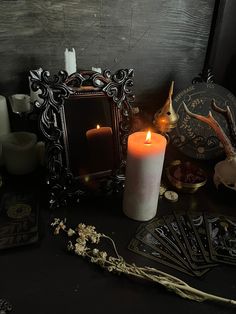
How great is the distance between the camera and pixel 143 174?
669mm

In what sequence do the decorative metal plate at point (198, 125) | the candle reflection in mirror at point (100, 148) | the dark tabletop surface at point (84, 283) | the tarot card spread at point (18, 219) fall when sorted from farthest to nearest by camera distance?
the decorative metal plate at point (198, 125), the candle reflection in mirror at point (100, 148), the tarot card spread at point (18, 219), the dark tabletop surface at point (84, 283)

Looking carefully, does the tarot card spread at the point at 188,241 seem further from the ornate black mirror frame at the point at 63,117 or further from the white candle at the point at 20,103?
the white candle at the point at 20,103

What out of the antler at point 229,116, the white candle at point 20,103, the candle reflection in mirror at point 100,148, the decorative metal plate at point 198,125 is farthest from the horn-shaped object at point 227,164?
the white candle at point 20,103

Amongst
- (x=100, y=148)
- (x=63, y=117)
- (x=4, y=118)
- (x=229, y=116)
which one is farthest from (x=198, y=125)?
(x=4, y=118)

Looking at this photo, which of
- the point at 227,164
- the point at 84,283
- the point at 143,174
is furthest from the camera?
the point at 227,164

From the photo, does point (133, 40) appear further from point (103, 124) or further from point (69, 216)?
point (69, 216)

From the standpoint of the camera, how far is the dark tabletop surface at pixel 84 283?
0.51 metres

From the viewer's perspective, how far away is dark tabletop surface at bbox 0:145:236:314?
51cm

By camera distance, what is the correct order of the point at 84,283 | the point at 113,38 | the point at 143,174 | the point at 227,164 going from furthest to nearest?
1. the point at 113,38
2. the point at 227,164
3. the point at 143,174
4. the point at 84,283

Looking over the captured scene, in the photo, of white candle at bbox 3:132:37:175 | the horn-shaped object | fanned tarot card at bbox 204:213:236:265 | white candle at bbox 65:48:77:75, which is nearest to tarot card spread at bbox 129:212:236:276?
fanned tarot card at bbox 204:213:236:265

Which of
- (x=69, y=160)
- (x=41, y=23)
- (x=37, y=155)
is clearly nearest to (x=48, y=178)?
(x=69, y=160)

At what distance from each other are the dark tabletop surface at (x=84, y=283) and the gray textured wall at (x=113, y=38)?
483mm

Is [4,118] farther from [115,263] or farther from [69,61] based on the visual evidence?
[115,263]

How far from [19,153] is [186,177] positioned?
1.56 feet
